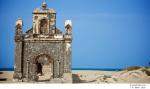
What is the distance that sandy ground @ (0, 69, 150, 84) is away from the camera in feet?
20.0

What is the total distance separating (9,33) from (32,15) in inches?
18.7

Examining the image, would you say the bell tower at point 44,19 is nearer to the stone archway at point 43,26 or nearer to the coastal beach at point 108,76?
the stone archway at point 43,26

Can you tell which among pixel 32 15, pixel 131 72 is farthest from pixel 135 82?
pixel 32 15

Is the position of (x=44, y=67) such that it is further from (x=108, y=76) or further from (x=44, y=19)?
(x=108, y=76)

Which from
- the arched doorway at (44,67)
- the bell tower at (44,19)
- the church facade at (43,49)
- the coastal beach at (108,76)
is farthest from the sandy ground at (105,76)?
the bell tower at (44,19)

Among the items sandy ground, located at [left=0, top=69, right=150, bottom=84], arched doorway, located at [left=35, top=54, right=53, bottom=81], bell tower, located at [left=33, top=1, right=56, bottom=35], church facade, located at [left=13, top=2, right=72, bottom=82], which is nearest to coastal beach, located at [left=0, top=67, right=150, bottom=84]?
sandy ground, located at [left=0, top=69, right=150, bottom=84]

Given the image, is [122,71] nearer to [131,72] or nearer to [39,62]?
[131,72]

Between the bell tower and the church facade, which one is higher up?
the bell tower

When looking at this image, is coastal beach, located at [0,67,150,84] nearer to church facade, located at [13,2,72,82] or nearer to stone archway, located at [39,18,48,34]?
church facade, located at [13,2,72,82]

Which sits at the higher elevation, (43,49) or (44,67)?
(43,49)

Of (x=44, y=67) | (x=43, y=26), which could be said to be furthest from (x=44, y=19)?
(x=44, y=67)

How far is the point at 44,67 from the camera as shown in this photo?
245 inches

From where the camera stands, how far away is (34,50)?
6.18 meters

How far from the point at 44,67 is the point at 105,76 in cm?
101
